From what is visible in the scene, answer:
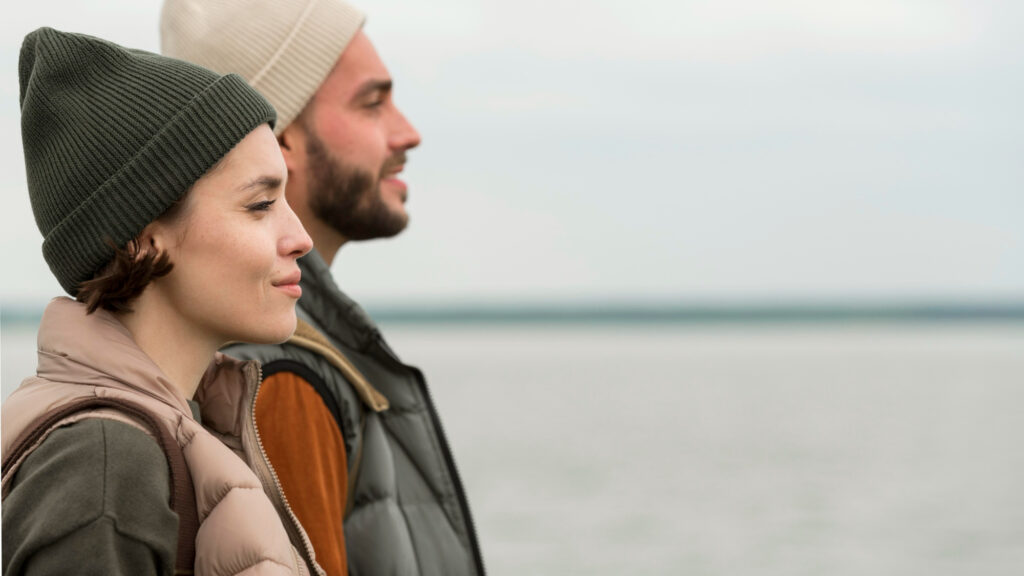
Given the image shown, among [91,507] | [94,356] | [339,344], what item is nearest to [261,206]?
[94,356]

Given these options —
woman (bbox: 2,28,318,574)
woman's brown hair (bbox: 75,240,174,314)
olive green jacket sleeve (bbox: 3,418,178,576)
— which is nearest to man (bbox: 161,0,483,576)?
woman (bbox: 2,28,318,574)

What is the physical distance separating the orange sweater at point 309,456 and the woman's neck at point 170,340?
2.08 ft

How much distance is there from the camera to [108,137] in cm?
217

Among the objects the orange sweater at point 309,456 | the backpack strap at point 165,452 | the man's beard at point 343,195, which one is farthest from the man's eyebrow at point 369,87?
the backpack strap at point 165,452

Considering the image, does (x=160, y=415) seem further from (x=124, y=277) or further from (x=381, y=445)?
(x=381, y=445)

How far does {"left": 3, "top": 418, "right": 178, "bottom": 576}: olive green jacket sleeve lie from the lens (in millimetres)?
1825

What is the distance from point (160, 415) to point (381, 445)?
1.19 m

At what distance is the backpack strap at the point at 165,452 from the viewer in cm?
194

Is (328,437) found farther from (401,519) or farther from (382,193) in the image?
(382,193)

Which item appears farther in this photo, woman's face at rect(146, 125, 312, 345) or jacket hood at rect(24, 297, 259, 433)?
woman's face at rect(146, 125, 312, 345)

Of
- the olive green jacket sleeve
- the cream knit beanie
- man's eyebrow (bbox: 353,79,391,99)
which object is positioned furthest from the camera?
man's eyebrow (bbox: 353,79,391,99)

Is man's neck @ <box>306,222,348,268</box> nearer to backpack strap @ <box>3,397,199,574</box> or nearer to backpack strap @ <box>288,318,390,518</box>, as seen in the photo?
backpack strap @ <box>288,318,390,518</box>

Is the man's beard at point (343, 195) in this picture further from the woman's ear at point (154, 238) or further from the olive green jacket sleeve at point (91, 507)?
the olive green jacket sleeve at point (91, 507)

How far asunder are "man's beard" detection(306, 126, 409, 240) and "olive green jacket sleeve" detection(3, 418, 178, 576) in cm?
159
